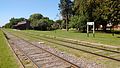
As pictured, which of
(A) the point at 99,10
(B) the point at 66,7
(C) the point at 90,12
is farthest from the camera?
(B) the point at 66,7

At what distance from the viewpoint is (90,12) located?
200 feet

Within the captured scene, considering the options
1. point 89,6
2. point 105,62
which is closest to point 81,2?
point 89,6

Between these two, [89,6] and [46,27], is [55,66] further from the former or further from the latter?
[46,27]

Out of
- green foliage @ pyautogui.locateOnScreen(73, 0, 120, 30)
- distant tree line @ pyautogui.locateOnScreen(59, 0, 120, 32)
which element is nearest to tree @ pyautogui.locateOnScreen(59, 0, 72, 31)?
distant tree line @ pyautogui.locateOnScreen(59, 0, 120, 32)

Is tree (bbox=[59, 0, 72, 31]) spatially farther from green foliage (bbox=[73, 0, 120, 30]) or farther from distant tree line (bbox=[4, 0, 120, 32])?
green foliage (bbox=[73, 0, 120, 30])

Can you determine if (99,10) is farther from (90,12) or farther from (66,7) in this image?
(66,7)

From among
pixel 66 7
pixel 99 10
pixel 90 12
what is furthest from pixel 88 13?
pixel 66 7

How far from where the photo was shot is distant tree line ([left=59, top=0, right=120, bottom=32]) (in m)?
35.6

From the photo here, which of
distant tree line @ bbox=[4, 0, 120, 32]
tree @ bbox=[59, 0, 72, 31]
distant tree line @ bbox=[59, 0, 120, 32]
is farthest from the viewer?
tree @ bbox=[59, 0, 72, 31]

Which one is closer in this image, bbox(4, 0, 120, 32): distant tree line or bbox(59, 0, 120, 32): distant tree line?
bbox(59, 0, 120, 32): distant tree line

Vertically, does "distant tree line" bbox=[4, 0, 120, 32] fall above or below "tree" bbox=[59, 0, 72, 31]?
below

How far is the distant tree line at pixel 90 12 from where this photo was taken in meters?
35.6

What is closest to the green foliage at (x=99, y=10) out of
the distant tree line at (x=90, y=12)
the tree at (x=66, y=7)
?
the distant tree line at (x=90, y=12)

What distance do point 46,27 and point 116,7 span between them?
76.1 metres
